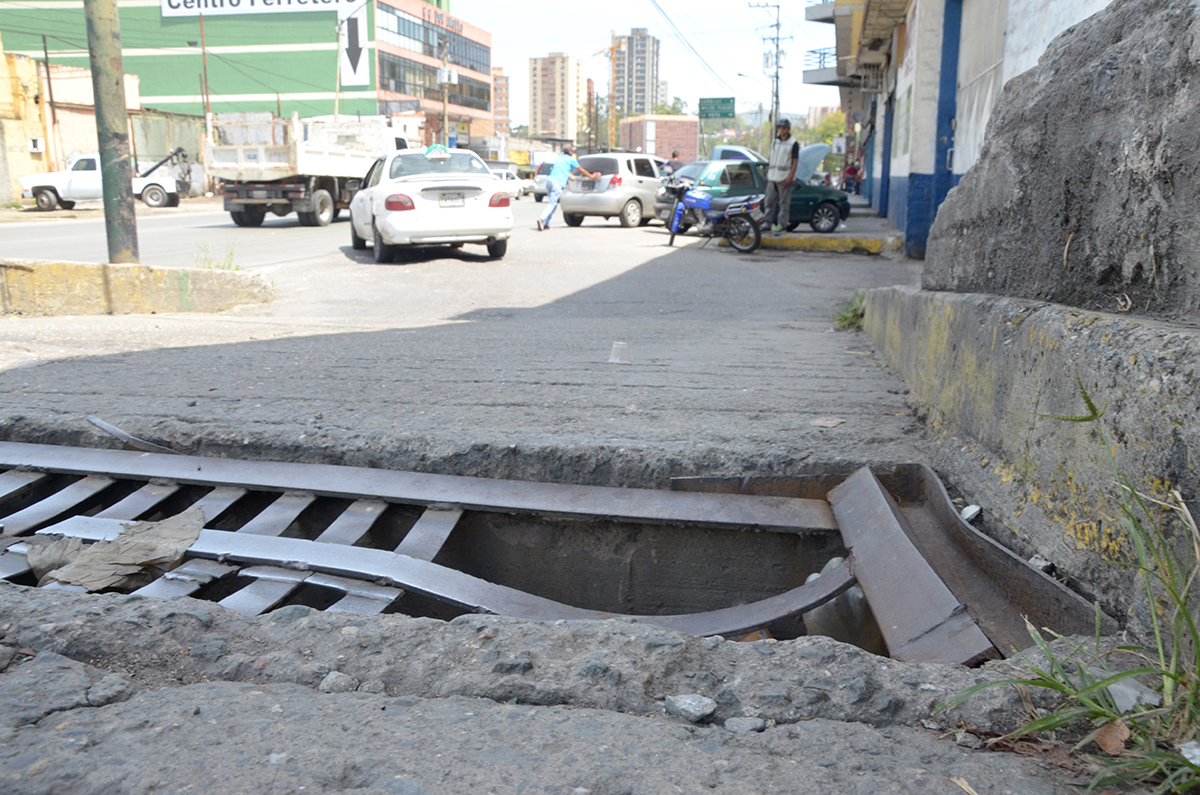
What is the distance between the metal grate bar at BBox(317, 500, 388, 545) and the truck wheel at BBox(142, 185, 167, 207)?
95.8ft

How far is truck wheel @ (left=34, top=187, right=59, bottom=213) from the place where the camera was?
2505 cm

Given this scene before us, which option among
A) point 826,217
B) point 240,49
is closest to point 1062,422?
point 826,217

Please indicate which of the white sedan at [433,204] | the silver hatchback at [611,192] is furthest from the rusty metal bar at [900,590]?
the silver hatchback at [611,192]

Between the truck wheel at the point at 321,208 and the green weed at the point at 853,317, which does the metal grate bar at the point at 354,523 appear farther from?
the truck wheel at the point at 321,208

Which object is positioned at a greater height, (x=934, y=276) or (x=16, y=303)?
(x=934, y=276)

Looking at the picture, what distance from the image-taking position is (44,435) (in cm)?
331

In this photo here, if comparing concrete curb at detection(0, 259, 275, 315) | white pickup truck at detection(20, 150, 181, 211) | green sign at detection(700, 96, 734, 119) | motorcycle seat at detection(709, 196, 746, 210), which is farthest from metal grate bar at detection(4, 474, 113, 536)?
green sign at detection(700, 96, 734, 119)

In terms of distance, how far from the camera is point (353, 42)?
5725cm

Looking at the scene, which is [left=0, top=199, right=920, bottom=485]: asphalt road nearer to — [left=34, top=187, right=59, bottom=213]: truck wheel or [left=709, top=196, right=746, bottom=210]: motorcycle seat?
[left=709, top=196, right=746, bottom=210]: motorcycle seat

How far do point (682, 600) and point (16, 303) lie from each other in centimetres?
684

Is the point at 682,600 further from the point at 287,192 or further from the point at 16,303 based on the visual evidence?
the point at 287,192

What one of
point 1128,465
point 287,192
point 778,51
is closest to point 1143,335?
point 1128,465

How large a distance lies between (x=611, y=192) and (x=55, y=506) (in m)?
16.9

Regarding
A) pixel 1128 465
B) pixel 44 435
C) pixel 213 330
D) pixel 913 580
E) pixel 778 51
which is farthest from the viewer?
pixel 778 51
